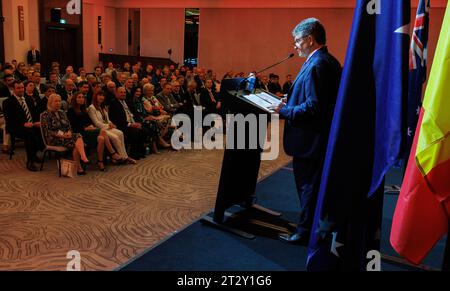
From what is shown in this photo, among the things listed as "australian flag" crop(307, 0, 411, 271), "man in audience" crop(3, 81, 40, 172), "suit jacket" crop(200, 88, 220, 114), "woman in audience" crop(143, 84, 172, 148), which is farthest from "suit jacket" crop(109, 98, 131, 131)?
"australian flag" crop(307, 0, 411, 271)

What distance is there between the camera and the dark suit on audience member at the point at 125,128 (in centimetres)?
638

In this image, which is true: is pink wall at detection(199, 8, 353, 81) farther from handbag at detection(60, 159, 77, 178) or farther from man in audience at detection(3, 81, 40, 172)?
handbag at detection(60, 159, 77, 178)

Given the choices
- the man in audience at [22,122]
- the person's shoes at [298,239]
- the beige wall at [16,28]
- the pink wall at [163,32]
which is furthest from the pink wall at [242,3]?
the person's shoes at [298,239]

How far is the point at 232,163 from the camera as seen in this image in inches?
147

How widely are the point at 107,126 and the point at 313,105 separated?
384 cm

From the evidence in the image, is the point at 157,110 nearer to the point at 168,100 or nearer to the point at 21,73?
the point at 168,100

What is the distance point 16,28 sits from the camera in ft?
42.8

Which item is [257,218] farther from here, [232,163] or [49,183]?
[49,183]

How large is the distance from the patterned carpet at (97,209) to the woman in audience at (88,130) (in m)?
0.23

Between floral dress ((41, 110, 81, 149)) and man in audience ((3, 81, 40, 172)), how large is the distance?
347 mm

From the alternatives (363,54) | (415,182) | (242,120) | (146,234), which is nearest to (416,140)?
(415,182)

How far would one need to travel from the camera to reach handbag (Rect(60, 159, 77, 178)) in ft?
17.3

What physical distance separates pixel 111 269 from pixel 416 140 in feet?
7.43
